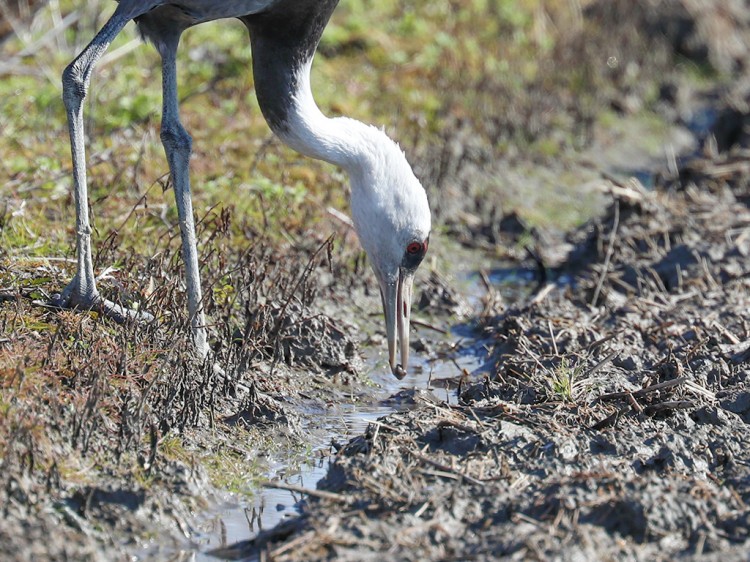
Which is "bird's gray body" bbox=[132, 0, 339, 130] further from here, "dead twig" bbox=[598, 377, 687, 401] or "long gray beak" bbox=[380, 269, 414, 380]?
"dead twig" bbox=[598, 377, 687, 401]

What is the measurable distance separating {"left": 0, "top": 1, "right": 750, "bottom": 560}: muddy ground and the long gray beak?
0.83 ft

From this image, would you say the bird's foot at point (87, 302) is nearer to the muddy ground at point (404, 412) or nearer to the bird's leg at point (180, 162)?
the muddy ground at point (404, 412)

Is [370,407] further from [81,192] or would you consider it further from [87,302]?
[81,192]

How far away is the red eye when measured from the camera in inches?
222

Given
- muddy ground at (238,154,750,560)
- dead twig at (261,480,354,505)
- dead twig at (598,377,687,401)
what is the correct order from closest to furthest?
muddy ground at (238,154,750,560) < dead twig at (261,480,354,505) < dead twig at (598,377,687,401)

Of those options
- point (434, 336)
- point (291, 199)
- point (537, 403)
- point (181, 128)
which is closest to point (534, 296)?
point (434, 336)

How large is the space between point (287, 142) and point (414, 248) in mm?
808

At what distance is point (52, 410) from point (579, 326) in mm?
2784

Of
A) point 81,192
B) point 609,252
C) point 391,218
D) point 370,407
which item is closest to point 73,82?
point 81,192

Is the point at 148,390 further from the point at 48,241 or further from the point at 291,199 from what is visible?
the point at 291,199

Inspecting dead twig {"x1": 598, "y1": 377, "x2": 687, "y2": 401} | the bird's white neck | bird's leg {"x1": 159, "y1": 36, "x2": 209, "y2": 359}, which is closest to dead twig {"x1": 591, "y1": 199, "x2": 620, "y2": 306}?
dead twig {"x1": 598, "y1": 377, "x2": 687, "y2": 401}

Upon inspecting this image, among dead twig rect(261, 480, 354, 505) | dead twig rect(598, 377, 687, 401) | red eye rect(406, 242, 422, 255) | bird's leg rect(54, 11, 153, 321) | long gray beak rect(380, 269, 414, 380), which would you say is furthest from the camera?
long gray beak rect(380, 269, 414, 380)

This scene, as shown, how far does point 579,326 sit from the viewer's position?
20.7ft

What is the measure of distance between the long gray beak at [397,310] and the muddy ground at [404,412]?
253mm
